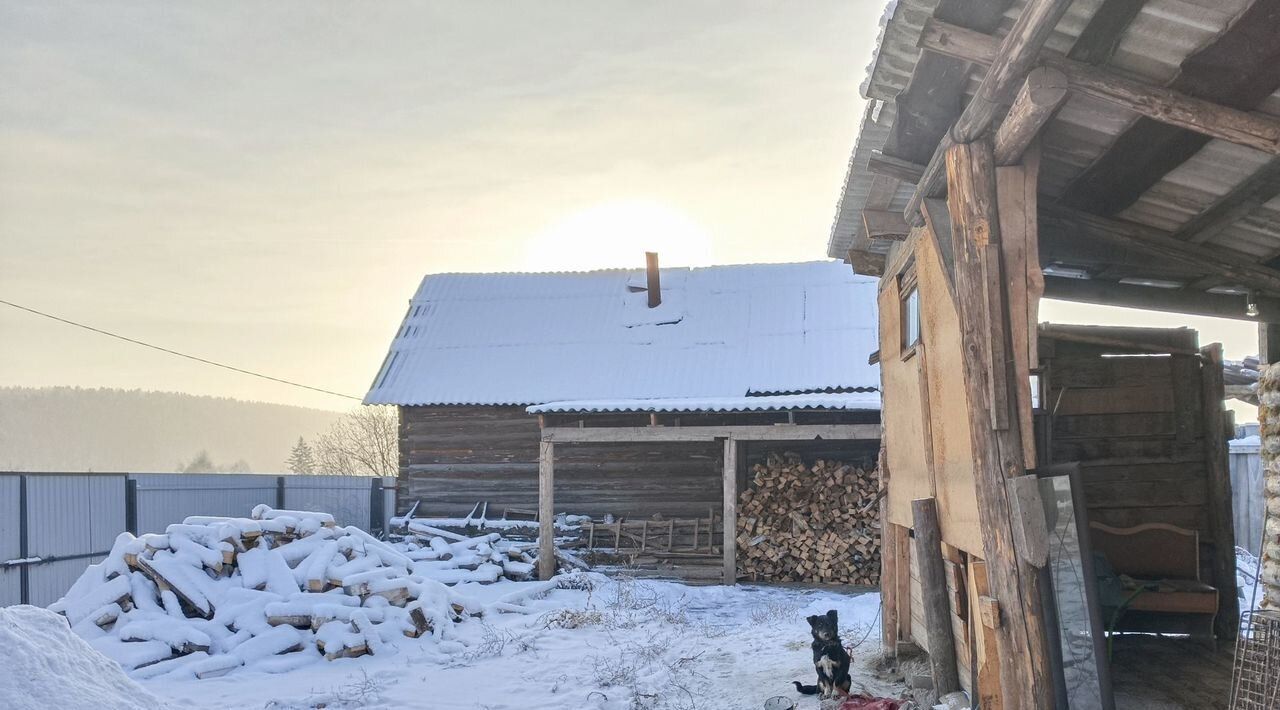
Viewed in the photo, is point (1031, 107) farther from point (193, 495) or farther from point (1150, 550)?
point (193, 495)

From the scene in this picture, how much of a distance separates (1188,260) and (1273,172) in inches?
60.8

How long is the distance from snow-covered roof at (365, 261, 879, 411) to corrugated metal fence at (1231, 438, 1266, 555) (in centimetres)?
629

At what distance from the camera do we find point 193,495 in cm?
1747

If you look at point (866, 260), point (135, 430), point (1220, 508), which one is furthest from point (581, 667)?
point (135, 430)

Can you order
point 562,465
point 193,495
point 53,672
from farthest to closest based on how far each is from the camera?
point 562,465 → point 193,495 → point 53,672

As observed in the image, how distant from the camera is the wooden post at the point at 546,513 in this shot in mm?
15820

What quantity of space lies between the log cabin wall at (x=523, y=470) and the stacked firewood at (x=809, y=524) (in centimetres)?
112

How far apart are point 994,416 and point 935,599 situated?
96.6 inches

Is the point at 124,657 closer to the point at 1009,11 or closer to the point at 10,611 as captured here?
the point at 10,611

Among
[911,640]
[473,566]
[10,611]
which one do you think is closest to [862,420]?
[473,566]

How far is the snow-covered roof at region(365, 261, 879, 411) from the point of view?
736 inches

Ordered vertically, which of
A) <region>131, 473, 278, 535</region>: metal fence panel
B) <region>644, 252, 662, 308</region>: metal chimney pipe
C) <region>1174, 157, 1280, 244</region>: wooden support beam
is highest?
<region>644, 252, 662, 308</region>: metal chimney pipe

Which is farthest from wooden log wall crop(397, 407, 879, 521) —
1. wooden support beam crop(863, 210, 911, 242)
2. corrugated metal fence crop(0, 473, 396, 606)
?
wooden support beam crop(863, 210, 911, 242)

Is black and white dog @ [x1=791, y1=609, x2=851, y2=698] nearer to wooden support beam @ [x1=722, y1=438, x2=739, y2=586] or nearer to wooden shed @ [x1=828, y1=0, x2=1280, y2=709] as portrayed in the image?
wooden shed @ [x1=828, y1=0, x2=1280, y2=709]
